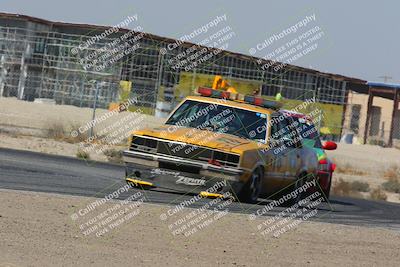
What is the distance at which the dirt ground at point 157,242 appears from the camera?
832 centimetres

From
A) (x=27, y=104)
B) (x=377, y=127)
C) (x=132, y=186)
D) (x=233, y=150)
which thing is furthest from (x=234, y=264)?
(x=377, y=127)

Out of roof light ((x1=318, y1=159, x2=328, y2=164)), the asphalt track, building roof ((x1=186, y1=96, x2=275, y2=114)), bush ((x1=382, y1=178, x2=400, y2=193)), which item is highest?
building roof ((x1=186, y1=96, x2=275, y2=114))

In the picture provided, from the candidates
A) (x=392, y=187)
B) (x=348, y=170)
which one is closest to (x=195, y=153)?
(x=392, y=187)

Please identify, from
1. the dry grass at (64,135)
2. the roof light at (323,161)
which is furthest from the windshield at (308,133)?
the dry grass at (64,135)

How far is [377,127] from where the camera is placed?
79.6 m

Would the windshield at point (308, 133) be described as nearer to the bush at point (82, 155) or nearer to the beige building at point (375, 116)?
the bush at point (82, 155)

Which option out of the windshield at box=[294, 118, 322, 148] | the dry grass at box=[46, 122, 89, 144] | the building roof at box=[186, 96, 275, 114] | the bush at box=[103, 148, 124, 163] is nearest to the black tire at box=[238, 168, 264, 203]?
the building roof at box=[186, 96, 275, 114]

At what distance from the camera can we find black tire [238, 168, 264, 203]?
1463 cm

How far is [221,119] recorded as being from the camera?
15.5m

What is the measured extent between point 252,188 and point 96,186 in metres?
2.44

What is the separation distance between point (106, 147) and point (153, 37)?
28631 mm

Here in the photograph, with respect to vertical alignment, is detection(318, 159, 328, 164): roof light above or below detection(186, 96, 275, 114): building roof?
below

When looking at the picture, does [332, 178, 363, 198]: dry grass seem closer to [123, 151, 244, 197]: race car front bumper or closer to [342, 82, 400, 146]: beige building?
[123, 151, 244, 197]: race car front bumper

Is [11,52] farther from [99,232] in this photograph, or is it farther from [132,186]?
[99,232]
